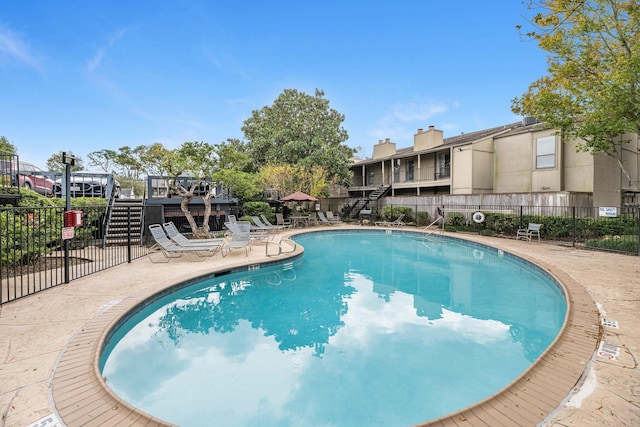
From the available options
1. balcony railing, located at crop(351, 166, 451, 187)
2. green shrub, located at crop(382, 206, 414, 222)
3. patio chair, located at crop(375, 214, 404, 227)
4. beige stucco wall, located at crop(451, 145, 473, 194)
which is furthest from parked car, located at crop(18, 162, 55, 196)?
beige stucco wall, located at crop(451, 145, 473, 194)

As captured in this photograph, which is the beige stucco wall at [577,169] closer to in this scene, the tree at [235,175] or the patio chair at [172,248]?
the tree at [235,175]

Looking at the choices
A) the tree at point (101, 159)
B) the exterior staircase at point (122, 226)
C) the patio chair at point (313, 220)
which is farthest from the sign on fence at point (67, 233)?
the tree at point (101, 159)

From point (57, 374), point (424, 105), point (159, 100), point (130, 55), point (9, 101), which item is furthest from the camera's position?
point (424, 105)

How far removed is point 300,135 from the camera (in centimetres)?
2541

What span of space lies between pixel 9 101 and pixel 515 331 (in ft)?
100.0

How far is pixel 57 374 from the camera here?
3062mm

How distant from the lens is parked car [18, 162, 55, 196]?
1220 cm

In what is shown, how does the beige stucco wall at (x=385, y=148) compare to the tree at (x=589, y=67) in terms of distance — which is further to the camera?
the beige stucco wall at (x=385, y=148)

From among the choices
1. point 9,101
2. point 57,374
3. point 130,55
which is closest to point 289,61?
point 130,55

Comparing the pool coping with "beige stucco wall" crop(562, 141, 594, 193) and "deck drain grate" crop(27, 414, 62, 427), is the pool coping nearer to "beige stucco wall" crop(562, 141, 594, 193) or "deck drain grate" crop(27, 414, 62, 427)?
"deck drain grate" crop(27, 414, 62, 427)

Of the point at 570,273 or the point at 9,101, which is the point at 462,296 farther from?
the point at 9,101

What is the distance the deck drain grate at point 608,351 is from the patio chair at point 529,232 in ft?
35.1

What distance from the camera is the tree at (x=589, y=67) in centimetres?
834

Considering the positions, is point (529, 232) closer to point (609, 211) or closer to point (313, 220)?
point (609, 211)
